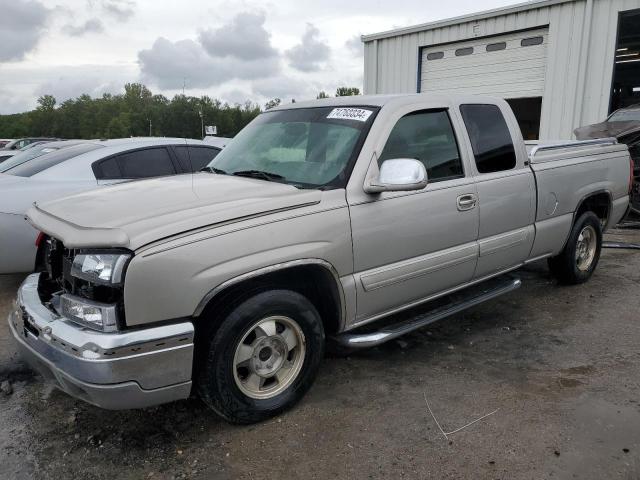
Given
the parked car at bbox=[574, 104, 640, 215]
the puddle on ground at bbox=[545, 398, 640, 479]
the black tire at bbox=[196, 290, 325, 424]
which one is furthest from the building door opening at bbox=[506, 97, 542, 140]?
the black tire at bbox=[196, 290, 325, 424]

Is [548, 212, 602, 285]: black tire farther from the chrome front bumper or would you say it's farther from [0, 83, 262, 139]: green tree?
[0, 83, 262, 139]: green tree

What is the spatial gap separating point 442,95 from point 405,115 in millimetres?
569

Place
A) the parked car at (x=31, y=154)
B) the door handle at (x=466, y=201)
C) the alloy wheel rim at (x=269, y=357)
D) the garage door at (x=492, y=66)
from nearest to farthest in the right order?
the alloy wheel rim at (x=269, y=357), the door handle at (x=466, y=201), the parked car at (x=31, y=154), the garage door at (x=492, y=66)

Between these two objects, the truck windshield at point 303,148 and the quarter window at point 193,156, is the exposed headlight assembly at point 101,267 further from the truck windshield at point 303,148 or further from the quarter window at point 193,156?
the quarter window at point 193,156

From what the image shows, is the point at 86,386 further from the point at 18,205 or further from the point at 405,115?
the point at 18,205

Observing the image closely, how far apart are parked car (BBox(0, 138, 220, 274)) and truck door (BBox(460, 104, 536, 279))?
3563 millimetres

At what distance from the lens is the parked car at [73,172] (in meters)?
4.76

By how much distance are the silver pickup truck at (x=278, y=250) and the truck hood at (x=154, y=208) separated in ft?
0.04

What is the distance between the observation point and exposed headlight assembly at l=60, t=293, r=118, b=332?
240 cm

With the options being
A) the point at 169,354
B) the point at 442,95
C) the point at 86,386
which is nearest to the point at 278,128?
the point at 442,95

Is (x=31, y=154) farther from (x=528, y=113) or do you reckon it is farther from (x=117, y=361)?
(x=528, y=113)

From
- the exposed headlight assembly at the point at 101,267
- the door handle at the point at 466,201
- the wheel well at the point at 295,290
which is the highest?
the door handle at the point at 466,201

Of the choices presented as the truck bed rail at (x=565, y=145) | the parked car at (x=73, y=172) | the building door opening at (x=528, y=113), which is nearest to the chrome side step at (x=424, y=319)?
the truck bed rail at (x=565, y=145)

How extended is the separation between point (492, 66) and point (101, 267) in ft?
41.3
